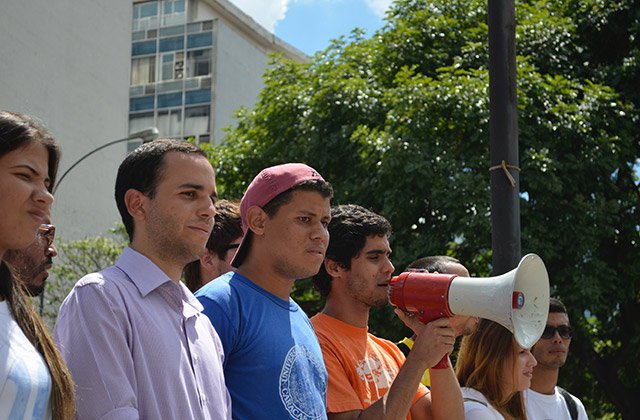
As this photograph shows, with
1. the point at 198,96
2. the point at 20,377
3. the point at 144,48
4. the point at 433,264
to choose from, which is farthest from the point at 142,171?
the point at 144,48

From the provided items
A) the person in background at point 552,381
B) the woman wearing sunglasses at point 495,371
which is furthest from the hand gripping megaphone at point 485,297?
the person in background at point 552,381

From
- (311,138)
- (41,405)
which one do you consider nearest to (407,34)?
(311,138)

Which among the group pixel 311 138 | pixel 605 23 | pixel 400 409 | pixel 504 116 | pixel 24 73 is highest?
pixel 24 73

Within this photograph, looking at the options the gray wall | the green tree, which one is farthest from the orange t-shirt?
the gray wall

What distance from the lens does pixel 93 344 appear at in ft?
9.38

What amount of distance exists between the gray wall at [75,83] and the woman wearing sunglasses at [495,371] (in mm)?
23936

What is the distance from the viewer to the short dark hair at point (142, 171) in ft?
10.8

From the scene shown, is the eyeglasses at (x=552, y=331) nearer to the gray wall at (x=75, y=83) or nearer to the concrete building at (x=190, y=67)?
the gray wall at (x=75, y=83)

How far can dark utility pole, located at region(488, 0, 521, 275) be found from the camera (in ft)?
18.9

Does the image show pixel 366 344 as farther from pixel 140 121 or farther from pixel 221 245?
pixel 140 121

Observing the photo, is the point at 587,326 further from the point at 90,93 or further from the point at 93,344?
the point at 90,93

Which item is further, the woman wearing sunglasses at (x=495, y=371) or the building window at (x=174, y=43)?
the building window at (x=174, y=43)

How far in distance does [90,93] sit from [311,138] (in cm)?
1664

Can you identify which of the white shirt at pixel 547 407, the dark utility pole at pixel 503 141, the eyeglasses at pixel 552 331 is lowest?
the white shirt at pixel 547 407
